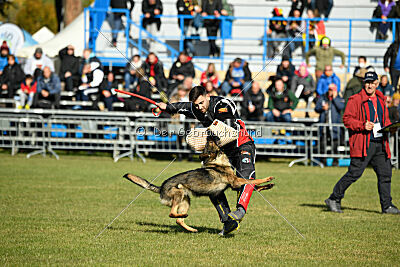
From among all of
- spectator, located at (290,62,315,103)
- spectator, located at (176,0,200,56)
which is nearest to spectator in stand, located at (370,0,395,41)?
spectator, located at (290,62,315,103)

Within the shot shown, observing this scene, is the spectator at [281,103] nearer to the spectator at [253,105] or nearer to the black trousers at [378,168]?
the spectator at [253,105]

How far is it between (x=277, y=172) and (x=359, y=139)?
16.9 ft

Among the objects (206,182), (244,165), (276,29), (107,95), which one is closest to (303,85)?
(276,29)

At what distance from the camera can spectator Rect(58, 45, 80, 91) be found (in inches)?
715

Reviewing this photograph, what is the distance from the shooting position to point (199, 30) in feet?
68.7

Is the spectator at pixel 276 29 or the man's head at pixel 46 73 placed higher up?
the spectator at pixel 276 29

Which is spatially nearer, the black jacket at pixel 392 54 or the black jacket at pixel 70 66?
the black jacket at pixel 392 54

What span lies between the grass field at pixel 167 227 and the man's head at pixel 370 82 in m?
1.84

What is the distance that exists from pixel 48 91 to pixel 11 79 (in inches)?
63.5

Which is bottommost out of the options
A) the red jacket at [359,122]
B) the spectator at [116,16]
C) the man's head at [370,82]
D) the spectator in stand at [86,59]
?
the red jacket at [359,122]

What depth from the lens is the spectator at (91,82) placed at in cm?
1723

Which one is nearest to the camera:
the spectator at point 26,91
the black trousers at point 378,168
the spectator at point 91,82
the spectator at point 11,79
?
the black trousers at point 378,168

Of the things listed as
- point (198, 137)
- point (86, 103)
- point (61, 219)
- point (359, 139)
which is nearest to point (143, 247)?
point (198, 137)

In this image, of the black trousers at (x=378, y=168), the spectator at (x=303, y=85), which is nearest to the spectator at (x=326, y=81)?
the spectator at (x=303, y=85)
